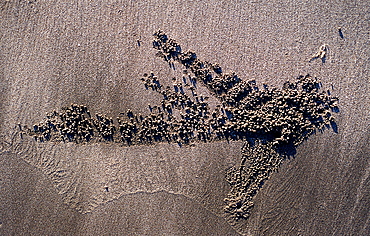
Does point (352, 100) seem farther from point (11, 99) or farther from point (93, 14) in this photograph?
point (11, 99)

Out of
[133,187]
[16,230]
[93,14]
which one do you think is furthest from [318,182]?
[16,230]

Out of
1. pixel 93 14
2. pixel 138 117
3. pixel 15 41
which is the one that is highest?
pixel 93 14

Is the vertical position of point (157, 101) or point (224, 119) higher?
point (157, 101)
